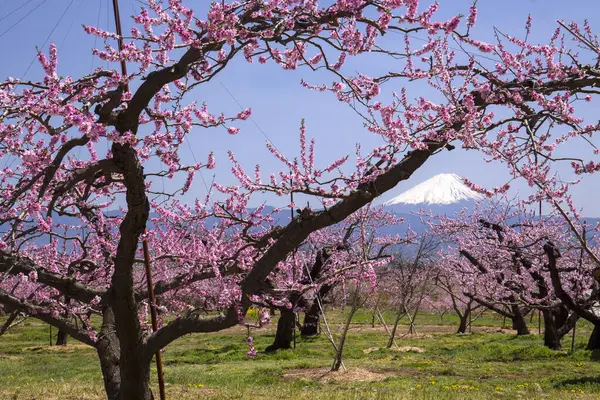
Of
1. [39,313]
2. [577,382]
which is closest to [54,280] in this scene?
[39,313]

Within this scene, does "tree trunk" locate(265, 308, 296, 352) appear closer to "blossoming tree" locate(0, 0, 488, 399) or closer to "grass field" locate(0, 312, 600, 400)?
"grass field" locate(0, 312, 600, 400)

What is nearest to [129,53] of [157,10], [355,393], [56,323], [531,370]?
[157,10]

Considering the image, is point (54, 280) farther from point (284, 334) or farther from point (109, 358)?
point (284, 334)

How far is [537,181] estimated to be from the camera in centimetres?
689

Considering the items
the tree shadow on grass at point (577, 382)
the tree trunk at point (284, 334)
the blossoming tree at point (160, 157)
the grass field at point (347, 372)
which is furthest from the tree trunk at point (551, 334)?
the blossoming tree at point (160, 157)

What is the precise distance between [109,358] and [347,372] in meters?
8.05

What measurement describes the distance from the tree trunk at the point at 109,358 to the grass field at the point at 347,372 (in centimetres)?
277

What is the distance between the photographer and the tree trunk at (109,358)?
9.57 meters

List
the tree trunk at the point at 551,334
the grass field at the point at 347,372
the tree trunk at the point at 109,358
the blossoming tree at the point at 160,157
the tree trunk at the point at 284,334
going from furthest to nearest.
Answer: the tree trunk at the point at 284,334 → the tree trunk at the point at 551,334 → the grass field at the point at 347,372 → the tree trunk at the point at 109,358 → the blossoming tree at the point at 160,157

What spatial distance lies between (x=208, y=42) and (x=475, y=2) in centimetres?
277

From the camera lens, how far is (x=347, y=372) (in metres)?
16.1

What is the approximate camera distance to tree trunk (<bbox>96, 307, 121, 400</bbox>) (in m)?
9.57

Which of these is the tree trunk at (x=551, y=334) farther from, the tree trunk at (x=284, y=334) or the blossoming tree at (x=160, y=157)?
the blossoming tree at (x=160, y=157)

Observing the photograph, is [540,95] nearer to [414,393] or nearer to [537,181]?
[537,181]
